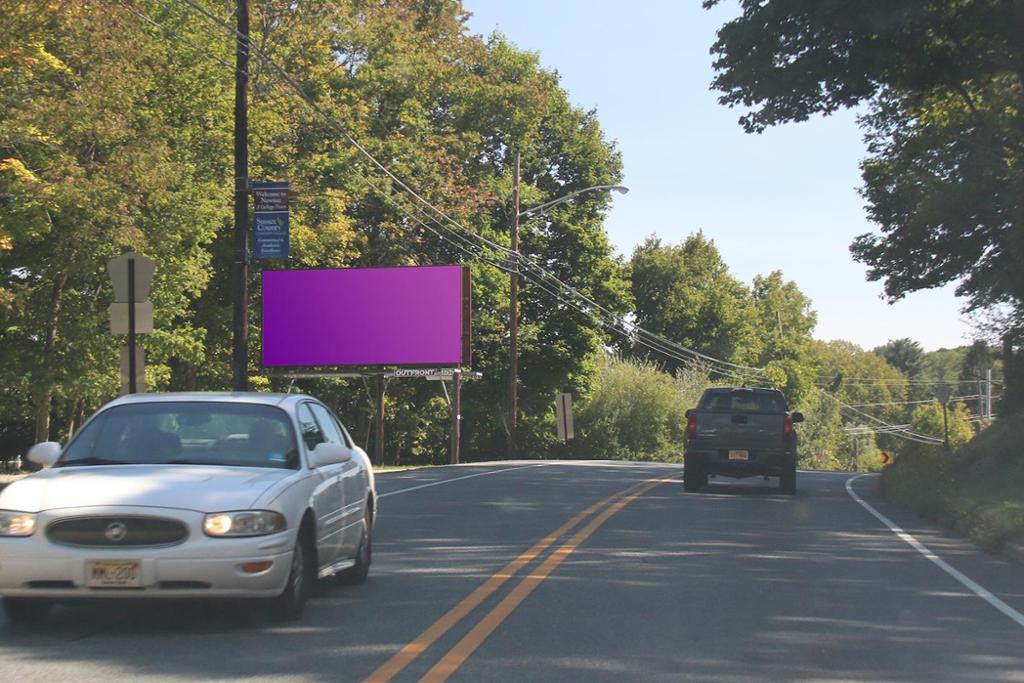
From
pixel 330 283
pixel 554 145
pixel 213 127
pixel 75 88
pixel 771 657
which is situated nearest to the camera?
pixel 771 657

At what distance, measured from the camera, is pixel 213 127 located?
36875 millimetres

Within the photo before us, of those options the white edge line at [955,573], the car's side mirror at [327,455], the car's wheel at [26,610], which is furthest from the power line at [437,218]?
the car's wheel at [26,610]

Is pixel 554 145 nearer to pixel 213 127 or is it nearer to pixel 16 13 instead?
A: pixel 213 127

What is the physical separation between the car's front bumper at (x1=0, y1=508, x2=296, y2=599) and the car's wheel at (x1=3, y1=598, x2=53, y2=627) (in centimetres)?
26

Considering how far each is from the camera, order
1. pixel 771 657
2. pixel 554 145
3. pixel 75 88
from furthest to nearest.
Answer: pixel 554 145 → pixel 75 88 → pixel 771 657

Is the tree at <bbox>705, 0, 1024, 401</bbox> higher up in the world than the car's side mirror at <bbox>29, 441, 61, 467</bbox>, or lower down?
higher up

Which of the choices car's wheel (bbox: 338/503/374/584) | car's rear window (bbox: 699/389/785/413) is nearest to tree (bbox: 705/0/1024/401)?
car's rear window (bbox: 699/389/785/413)

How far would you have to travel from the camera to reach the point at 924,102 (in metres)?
29.8

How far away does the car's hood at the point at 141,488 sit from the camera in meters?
7.91

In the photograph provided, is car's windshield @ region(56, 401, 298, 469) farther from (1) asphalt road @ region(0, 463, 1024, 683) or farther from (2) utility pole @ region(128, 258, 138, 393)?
(2) utility pole @ region(128, 258, 138, 393)

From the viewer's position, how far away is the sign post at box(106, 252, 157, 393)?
17906 millimetres

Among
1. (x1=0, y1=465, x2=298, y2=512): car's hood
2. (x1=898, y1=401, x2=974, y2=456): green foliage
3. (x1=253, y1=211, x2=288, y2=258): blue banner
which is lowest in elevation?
(x1=898, y1=401, x2=974, y2=456): green foliage

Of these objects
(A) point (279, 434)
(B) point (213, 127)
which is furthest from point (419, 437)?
(A) point (279, 434)

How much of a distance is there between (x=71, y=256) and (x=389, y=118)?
67.5 feet
